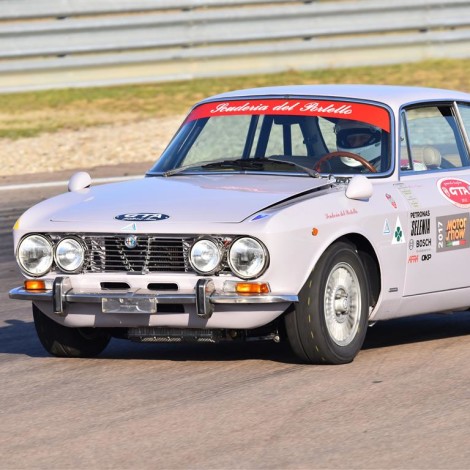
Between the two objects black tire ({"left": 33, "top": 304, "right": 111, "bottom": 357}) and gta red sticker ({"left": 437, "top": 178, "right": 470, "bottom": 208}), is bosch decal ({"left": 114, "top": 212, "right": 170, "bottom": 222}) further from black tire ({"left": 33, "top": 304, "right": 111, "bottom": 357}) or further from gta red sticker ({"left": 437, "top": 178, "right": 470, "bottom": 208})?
gta red sticker ({"left": 437, "top": 178, "right": 470, "bottom": 208})

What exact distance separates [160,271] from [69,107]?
1359 centimetres

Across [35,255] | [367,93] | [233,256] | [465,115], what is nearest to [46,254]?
[35,255]

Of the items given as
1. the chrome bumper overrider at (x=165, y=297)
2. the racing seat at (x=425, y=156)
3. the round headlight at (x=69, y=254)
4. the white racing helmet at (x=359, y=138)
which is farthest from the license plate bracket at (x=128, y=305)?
the racing seat at (x=425, y=156)

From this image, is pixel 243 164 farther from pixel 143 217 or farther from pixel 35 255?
pixel 35 255

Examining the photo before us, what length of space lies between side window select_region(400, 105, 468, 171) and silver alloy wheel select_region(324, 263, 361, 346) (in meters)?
1.01

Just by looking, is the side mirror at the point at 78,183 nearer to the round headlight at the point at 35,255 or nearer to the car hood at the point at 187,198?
the car hood at the point at 187,198

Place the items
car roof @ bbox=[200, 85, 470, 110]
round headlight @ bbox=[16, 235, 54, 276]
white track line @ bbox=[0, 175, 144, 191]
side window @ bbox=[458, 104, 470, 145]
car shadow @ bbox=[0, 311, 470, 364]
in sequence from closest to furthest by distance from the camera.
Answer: round headlight @ bbox=[16, 235, 54, 276], car shadow @ bbox=[0, 311, 470, 364], car roof @ bbox=[200, 85, 470, 110], side window @ bbox=[458, 104, 470, 145], white track line @ bbox=[0, 175, 144, 191]

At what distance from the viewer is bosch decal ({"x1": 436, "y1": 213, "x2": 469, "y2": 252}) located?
804 cm

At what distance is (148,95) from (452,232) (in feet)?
43.7

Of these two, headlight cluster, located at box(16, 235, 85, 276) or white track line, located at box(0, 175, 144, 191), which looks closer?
headlight cluster, located at box(16, 235, 85, 276)

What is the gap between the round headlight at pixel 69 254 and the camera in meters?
7.40

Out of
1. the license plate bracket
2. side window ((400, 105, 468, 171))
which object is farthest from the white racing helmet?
the license plate bracket

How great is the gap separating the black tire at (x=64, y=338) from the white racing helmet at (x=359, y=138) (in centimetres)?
169

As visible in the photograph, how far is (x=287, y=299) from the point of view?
7.01 meters
